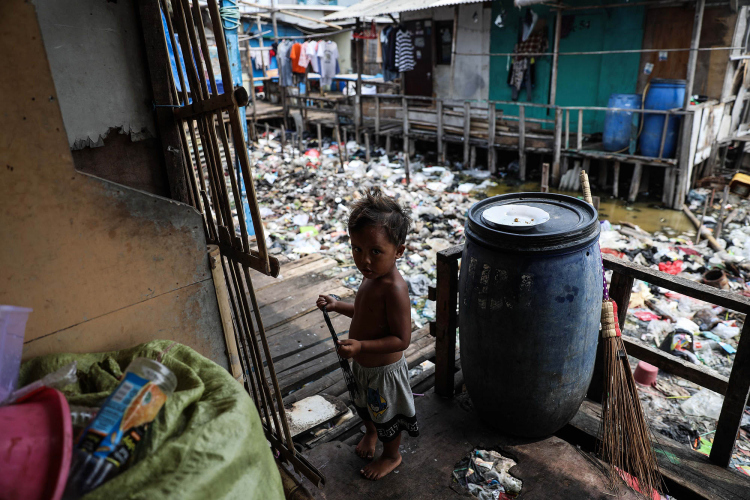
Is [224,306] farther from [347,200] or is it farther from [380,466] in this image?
[347,200]

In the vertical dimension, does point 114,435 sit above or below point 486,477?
above

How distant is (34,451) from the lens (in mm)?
1091

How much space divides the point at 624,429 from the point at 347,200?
742 cm

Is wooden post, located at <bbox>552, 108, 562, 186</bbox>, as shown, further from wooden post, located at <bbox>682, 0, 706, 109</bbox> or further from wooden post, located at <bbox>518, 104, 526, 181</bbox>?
wooden post, located at <bbox>682, 0, 706, 109</bbox>

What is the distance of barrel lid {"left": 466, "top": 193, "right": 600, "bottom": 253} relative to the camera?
2.26 m

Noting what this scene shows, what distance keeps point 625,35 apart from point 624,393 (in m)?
10.8

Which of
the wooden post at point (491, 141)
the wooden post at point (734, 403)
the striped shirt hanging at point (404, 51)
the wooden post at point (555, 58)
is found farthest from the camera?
the striped shirt hanging at point (404, 51)

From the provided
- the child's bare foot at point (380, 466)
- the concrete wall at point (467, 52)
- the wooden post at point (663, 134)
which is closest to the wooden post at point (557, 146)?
the wooden post at point (663, 134)

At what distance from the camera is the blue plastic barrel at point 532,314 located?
7.55ft

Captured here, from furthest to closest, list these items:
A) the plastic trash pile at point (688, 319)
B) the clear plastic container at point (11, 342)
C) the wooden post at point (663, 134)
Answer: the wooden post at point (663, 134) → the plastic trash pile at point (688, 319) → the clear plastic container at point (11, 342)

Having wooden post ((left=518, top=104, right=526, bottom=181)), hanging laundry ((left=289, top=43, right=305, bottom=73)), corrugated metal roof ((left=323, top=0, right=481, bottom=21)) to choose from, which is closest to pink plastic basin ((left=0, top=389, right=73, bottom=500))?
wooden post ((left=518, top=104, right=526, bottom=181))

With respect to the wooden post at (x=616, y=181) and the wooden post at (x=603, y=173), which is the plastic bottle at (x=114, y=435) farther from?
the wooden post at (x=603, y=173)

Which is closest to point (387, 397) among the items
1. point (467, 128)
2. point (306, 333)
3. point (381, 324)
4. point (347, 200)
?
point (381, 324)

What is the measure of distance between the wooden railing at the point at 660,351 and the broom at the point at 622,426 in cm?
28
